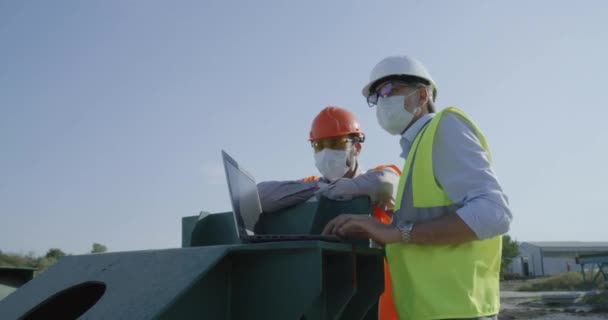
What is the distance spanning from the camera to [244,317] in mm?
2248

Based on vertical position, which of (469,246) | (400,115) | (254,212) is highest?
→ (400,115)

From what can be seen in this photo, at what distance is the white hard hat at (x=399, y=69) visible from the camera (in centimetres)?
295

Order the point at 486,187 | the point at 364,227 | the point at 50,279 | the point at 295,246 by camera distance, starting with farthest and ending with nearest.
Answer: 1. the point at 50,279
2. the point at 364,227
3. the point at 486,187
4. the point at 295,246

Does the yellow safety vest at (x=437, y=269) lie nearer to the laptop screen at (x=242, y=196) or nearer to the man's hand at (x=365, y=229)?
the man's hand at (x=365, y=229)

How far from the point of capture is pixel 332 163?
3.94m

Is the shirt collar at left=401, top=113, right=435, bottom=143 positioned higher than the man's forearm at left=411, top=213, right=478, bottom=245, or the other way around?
the shirt collar at left=401, top=113, right=435, bottom=143

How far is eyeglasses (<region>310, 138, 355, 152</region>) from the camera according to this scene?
13.2ft

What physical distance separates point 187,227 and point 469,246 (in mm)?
2128

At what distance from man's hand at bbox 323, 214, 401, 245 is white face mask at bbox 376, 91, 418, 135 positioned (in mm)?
646

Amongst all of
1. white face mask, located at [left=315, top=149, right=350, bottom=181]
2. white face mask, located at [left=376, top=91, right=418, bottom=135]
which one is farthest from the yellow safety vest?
white face mask, located at [left=315, top=149, right=350, bottom=181]

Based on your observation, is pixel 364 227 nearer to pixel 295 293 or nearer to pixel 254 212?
pixel 295 293

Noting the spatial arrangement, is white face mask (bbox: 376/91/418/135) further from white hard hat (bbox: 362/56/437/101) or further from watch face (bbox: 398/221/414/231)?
watch face (bbox: 398/221/414/231)

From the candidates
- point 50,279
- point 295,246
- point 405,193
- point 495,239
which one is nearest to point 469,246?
point 495,239

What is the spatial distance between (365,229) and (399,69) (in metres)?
0.93
